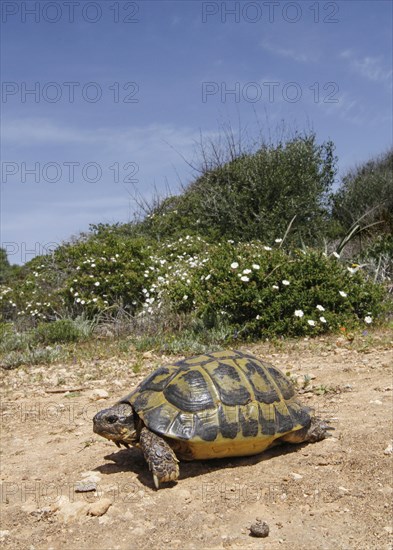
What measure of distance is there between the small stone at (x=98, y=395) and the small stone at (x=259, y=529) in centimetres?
342

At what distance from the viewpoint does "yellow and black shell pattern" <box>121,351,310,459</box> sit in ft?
12.9

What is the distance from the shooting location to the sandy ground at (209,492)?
3.30m

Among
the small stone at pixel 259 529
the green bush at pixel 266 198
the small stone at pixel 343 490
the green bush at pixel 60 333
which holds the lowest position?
the small stone at pixel 259 529

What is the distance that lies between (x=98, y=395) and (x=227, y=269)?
12.0 ft

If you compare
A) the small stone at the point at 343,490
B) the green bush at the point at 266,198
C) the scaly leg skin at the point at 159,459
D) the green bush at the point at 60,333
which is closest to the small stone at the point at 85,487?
the scaly leg skin at the point at 159,459

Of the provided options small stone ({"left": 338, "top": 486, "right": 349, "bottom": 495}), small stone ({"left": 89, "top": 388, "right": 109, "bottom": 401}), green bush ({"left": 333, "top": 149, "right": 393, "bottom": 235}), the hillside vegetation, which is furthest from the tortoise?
green bush ({"left": 333, "top": 149, "right": 393, "bottom": 235})

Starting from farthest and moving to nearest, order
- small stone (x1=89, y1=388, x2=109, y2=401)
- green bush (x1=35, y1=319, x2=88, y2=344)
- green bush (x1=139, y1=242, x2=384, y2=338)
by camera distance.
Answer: green bush (x1=35, y1=319, x2=88, y2=344) → green bush (x1=139, y1=242, x2=384, y2=338) → small stone (x1=89, y1=388, x2=109, y2=401)

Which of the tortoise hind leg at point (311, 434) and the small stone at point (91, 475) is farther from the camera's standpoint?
the tortoise hind leg at point (311, 434)

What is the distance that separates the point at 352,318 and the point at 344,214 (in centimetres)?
1047

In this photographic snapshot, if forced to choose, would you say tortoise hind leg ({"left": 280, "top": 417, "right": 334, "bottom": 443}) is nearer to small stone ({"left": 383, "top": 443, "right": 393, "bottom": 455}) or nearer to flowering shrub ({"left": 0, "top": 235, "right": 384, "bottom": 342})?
small stone ({"left": 383, "top": 443, "right": 393, "bottom": 455})

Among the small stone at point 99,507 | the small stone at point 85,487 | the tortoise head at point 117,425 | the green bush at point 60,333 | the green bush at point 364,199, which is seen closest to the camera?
the small stone at point 99,507

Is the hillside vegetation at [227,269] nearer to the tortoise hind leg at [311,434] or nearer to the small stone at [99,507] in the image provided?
the tortoise hind leg at [311,434]

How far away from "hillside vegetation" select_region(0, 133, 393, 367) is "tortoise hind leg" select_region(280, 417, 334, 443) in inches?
162

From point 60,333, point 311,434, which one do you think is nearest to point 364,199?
point 60,333
